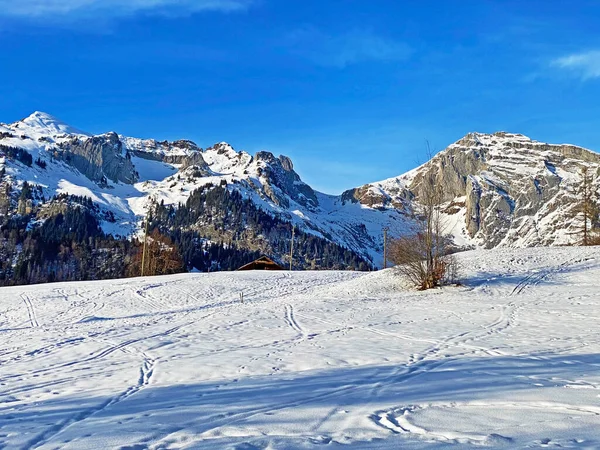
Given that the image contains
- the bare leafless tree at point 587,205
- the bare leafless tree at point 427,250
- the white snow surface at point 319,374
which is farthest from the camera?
the bare leafless tree at point 587,205

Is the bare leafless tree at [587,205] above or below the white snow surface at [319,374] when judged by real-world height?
above

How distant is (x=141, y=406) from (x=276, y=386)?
2750mm

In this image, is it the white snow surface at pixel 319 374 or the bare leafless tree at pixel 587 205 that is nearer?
the white snow surface at pixel 319 374

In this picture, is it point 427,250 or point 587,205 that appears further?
point 587,205

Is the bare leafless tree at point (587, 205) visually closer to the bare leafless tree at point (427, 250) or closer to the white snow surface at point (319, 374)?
the white snow surface at point (319, 374)

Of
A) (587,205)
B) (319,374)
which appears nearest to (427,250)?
(319,374)

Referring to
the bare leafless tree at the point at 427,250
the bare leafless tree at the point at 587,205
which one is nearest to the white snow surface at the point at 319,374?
the bare leafless tree at the point at 427,250

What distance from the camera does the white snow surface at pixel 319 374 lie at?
692 centimetres

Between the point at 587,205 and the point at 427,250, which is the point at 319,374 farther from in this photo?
the point at 587,205

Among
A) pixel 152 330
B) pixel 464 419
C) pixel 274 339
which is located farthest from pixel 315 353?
pixel 152 330

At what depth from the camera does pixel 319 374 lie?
11398mm

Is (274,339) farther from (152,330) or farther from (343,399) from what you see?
(343,399)

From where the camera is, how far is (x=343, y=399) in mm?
8875

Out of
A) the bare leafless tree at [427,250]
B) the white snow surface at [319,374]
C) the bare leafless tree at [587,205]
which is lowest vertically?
the white snow surface at [319,374]
